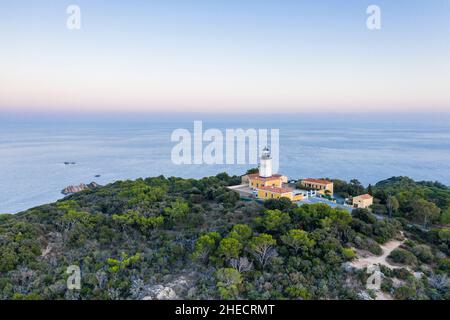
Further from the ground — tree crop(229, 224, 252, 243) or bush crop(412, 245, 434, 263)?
tree crop(229, 224, 252, 243)

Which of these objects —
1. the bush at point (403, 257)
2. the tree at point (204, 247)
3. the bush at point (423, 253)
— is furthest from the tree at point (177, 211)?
the bush at point (423, 253)

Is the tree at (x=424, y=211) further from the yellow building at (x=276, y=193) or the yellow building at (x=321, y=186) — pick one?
the yellow building at (x=276, y=193)

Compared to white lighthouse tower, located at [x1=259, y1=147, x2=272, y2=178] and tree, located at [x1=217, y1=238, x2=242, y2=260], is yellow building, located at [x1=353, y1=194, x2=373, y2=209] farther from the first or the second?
tree, located at [x1=217, y1=238, x2=242, y2=260]

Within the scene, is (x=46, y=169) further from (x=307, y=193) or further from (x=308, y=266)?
(x=308, y=266)

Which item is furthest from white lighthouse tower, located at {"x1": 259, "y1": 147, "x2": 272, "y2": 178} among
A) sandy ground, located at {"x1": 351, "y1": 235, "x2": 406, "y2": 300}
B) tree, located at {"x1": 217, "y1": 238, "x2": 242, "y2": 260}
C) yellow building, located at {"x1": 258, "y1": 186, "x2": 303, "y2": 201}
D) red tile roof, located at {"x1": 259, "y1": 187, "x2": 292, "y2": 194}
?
tree, located at {"x1": 217, "y1": 238, "x2": 242, "y2": 260}

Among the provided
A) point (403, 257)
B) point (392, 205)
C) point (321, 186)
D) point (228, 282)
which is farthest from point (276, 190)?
point (228, 282)
